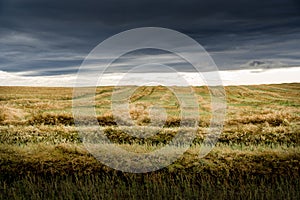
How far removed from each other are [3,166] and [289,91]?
6617mm

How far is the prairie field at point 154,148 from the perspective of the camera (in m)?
7.02

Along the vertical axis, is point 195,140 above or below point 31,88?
below

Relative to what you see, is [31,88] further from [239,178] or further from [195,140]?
[239,178]

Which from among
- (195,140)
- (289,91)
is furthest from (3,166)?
(289,91)

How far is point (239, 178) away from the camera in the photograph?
7.34 metres

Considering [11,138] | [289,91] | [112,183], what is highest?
[289,91]

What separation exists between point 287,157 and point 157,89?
405cm

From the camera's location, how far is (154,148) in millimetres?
8289

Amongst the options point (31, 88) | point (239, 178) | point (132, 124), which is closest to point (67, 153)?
point (132, 124)

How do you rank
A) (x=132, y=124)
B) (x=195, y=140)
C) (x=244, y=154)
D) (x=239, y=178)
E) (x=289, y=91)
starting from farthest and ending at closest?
(x=289, y=91) < (x=132, y=124) < (x=195, y=140) < (x=244, y=154) < (x=239, y=178)

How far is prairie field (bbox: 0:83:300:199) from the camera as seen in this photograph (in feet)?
23.0

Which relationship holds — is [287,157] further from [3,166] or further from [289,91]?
[3,166]

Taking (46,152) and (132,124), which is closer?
(46,152)

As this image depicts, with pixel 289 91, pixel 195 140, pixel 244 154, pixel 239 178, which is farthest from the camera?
pixel 289 91
